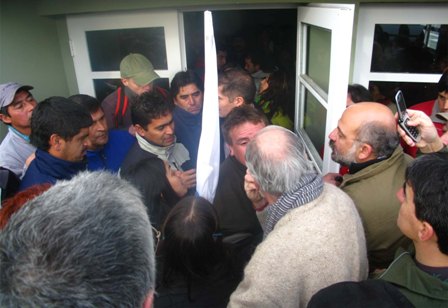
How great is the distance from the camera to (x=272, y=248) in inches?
48.6

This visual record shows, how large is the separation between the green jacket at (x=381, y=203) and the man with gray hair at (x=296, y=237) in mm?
226

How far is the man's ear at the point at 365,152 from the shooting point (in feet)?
5.53

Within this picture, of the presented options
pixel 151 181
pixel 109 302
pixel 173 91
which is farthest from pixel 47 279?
pixel 173 91

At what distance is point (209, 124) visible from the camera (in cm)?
174

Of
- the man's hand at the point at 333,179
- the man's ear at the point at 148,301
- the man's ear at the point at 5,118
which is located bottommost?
the man's hand at the point at 333,179

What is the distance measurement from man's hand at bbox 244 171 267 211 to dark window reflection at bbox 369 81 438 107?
1887 millimetres

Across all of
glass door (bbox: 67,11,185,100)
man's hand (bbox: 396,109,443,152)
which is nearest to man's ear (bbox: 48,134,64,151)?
glass door (bbox: 67,11,185,100)

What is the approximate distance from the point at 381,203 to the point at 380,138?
345mm

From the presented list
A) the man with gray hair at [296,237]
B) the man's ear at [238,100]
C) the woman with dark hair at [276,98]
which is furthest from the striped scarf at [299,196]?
the woman with dark hair at [276,98]

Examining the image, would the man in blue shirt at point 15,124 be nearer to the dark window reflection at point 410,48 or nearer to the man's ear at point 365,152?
the man's ear at point 365,152

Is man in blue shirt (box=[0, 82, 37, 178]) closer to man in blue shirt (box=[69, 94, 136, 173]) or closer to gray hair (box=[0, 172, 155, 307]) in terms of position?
man in blue shirt (box=[69, 94, 136, 173])

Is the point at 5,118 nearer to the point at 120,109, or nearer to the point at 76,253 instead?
the point at 120,109

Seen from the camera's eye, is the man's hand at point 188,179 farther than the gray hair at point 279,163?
Yes

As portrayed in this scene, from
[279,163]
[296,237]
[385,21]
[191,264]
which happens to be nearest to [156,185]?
[191,264]
